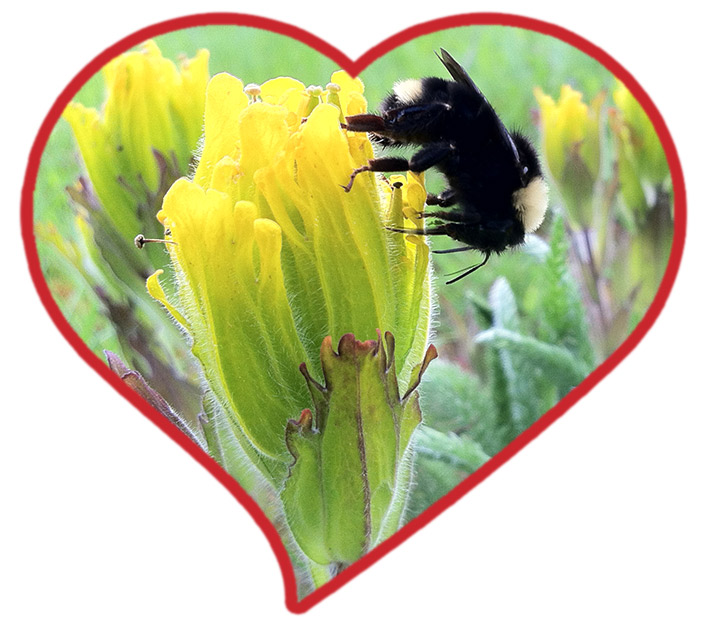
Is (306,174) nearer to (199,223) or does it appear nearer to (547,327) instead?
(199,223)

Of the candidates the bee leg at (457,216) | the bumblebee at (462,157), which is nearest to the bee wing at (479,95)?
the bumblebee at (462,157)

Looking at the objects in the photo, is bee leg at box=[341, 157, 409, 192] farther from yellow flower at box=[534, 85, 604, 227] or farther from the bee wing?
yellow flower at box=[534, 85, 604, 227]

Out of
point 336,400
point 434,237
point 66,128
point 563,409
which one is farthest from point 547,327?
point 66,128

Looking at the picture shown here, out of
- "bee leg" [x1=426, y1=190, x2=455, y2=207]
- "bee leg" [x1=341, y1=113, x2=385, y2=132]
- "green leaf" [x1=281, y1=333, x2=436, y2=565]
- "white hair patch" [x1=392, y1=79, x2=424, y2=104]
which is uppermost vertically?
"white hair patch" [x1=392, y1=79, x2=424, y2=104]


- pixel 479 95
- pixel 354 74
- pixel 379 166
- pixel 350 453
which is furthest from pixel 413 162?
pixel 350 453

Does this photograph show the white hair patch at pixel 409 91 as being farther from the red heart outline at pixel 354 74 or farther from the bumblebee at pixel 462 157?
the red heart outline at pixel 354 74

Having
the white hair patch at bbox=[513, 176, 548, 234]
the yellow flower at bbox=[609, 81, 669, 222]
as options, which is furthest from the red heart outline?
the white hair patch at bbox=[513, 176, 548, 234]
